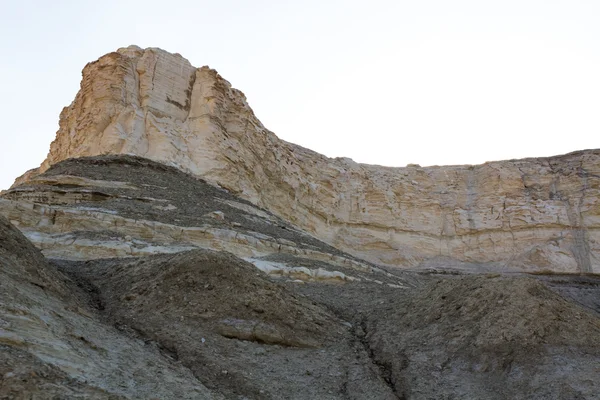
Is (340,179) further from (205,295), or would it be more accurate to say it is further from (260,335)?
(260,335)

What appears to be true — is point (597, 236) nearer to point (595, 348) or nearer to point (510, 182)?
point (510, 182)

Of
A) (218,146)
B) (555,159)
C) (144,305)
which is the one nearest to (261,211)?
(218,146)

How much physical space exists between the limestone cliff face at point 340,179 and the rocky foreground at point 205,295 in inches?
7.3

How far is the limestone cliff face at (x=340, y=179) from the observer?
30.8 metres

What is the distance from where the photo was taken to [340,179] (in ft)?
143

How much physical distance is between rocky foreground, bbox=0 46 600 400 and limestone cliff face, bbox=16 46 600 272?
→ 185 mm

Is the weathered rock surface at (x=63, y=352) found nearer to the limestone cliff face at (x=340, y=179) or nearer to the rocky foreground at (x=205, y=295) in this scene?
the rocky foreground at (x=205, y=295)

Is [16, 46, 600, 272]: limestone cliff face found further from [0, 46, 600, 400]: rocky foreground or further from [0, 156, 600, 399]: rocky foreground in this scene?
[0, 156, 600, 399]: rocky foreground

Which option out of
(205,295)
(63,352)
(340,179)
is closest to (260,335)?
(205,295)

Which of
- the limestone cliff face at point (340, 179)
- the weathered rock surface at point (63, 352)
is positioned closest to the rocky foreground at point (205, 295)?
the weathered rock surface at point (63, 352)

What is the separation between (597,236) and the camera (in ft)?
135

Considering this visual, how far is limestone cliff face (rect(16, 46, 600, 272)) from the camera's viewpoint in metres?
30.8

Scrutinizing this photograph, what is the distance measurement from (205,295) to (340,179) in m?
33.9

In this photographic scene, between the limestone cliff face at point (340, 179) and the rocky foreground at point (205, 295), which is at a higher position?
the limestone cliff face at point (340, 179)
